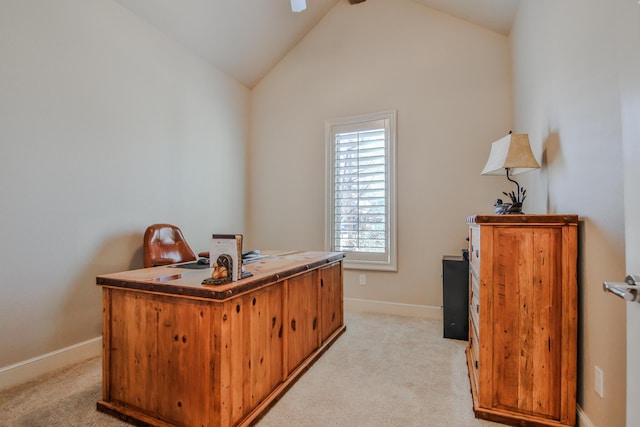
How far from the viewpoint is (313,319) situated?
257 centimetres

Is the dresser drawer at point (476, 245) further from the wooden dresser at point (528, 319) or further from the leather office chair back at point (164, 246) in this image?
the leather office chair back at point (164, 246)

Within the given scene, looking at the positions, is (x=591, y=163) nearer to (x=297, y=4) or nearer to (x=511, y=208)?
(x=511, y=208)

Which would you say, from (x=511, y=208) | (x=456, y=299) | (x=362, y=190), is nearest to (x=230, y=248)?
(x=511, y=208)

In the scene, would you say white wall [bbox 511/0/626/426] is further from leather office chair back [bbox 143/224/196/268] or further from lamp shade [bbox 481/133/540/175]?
leather office chair back [bbox 143/224/196/268]

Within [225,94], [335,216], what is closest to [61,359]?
[335,216]

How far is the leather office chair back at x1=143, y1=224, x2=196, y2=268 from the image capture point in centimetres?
282

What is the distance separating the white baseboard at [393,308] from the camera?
368cm

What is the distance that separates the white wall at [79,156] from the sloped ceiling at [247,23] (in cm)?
20

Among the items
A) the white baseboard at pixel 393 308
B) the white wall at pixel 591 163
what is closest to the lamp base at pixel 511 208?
the white wall at pixel 591 163

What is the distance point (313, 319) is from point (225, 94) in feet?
10.6

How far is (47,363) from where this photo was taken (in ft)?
7.81

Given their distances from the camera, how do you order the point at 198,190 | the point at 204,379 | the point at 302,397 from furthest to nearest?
the point at 198,190
the point at 302,397
the point at 204,379

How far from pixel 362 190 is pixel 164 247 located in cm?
233

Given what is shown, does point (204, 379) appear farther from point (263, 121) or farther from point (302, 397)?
point (263, 121)
